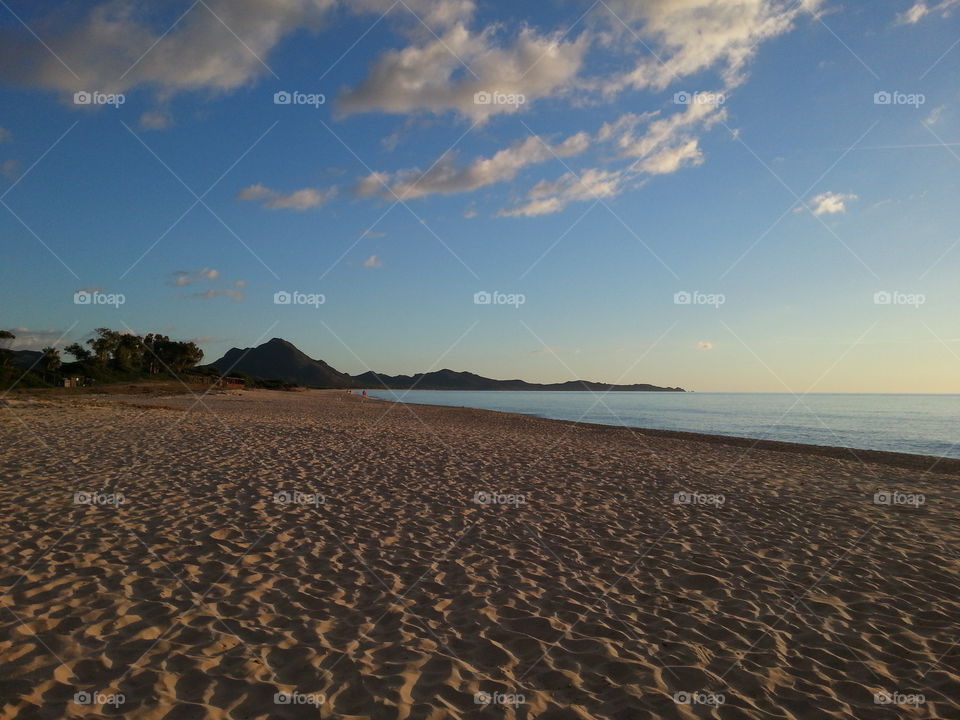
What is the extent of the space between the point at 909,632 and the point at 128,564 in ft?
29.6

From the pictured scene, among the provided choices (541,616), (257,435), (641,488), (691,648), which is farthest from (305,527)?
(257,435)

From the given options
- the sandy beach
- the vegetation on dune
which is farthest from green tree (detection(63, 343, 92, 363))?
the sandy beach

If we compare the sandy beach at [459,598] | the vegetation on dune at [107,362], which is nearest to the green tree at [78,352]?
the vegetation on dune at [107,362]

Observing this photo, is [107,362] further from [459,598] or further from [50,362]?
[459,598]

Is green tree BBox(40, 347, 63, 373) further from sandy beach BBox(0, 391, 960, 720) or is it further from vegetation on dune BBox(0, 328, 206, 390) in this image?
sandy beach BBox(0, 391, 960, 720)

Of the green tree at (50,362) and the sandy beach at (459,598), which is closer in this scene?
the sandy beach at (459,598)

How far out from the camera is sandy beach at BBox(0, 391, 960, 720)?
4.38 m

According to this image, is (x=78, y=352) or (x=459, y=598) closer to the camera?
(x=459, y=598)

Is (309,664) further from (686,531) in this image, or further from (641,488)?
(641,488)

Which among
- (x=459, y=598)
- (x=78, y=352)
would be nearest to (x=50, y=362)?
(x=78, y=352)

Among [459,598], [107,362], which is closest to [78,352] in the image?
[107,362]

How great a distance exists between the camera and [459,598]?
20.2 ft

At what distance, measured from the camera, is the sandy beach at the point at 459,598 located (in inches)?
172

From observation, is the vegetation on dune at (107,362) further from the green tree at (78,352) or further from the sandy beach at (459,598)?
the sandy beach at (459,598)
